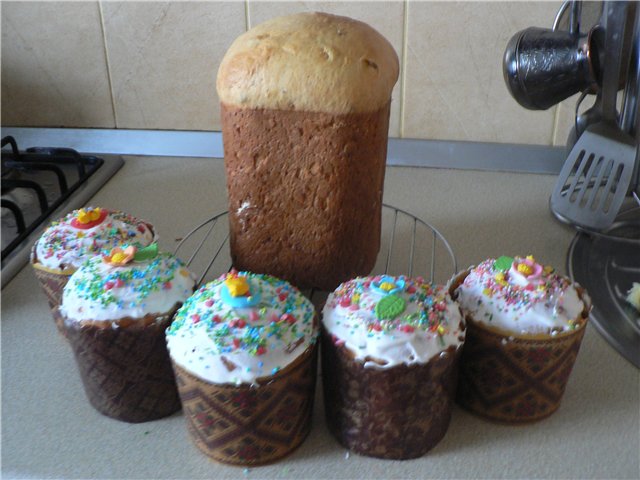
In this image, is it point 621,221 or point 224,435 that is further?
point 621,221

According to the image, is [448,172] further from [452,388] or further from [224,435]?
[224,435]

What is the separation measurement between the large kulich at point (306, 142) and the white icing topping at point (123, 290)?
0.57 feet

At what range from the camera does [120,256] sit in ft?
2.50

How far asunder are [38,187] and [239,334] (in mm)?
652

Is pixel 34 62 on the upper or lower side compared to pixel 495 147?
upper

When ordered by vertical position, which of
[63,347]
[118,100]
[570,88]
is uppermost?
[570,88]

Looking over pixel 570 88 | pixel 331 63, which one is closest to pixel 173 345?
pixel 331 63

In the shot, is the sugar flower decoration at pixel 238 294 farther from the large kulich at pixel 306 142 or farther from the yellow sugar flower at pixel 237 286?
the large kulich at pixel 306 142

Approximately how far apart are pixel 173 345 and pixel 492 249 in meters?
0.59

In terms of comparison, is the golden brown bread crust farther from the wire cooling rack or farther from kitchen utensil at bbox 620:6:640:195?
kitchen utensil at bbox 620:6:640:195

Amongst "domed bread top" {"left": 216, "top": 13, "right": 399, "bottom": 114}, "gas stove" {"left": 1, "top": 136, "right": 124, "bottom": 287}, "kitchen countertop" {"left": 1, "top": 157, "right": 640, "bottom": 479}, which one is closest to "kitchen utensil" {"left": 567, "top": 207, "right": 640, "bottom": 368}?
"kitchen countertop" {"left": 1, "top": 157, "right": 640, "bottom": 479}

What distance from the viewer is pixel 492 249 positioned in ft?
3.52

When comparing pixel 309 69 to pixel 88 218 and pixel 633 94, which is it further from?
pixel 633 94

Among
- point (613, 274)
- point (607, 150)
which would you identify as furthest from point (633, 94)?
point (613, 274)
